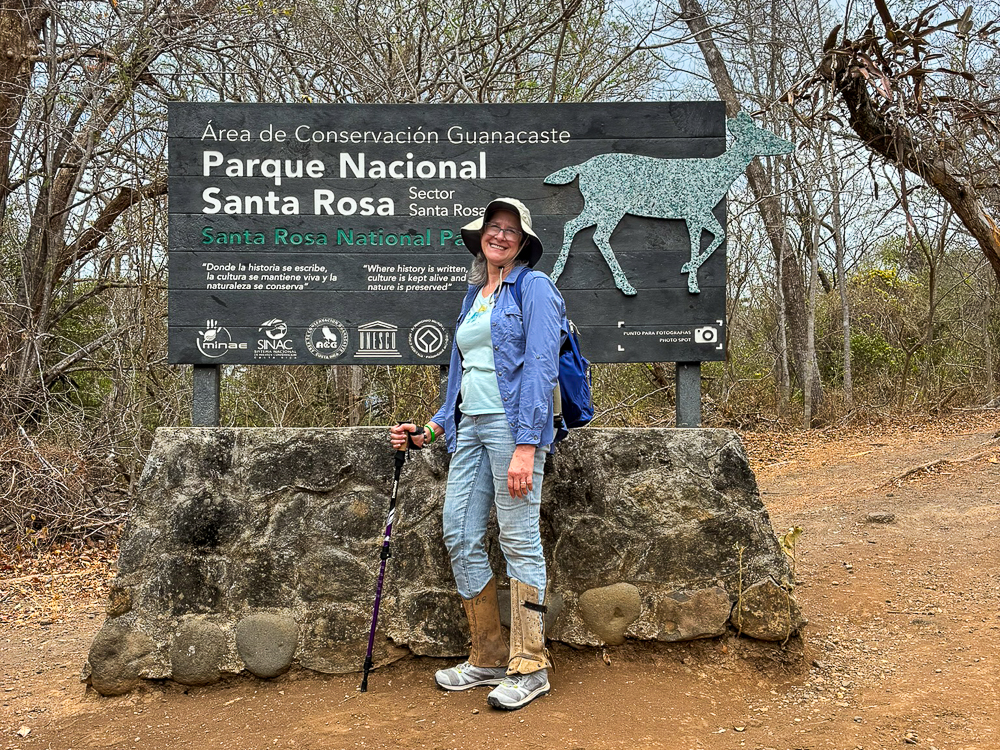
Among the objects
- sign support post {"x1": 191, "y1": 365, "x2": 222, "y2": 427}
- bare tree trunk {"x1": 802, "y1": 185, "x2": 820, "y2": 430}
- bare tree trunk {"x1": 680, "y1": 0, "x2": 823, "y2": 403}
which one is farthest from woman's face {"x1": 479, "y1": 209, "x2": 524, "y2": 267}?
bare tree trunk {"x1": 802, "y1": 185, "x2": 820, "y2": 430}

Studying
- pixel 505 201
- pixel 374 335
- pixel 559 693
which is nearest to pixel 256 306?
pixel 374 335

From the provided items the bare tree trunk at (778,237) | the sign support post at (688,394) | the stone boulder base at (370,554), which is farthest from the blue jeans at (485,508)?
the bare tree trunk at (778,237)

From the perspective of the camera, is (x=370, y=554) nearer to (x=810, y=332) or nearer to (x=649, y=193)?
(x=649, y=193)

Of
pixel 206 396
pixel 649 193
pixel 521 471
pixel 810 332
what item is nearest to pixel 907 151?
pixel 649 193

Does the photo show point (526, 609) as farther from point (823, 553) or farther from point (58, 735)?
point (823, 553)

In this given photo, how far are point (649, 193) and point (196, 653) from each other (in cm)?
315

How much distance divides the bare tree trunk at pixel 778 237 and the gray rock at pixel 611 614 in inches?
365

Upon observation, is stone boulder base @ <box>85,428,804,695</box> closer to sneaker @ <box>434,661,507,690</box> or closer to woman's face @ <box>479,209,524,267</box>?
sneaker @ <box>434,661,507,690</box>

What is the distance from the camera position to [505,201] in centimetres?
360

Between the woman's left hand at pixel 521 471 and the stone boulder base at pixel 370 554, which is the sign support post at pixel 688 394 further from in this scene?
the woman's left hand at pixel 521 471

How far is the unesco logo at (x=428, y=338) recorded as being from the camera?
438 cm

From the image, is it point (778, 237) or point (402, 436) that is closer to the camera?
point (402, 436)

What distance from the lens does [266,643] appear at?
13.1ft

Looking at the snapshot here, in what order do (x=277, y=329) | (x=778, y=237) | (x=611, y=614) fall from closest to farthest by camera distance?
(x=611, y=614) → (x=277, y=329) → (x=778, y=237)
